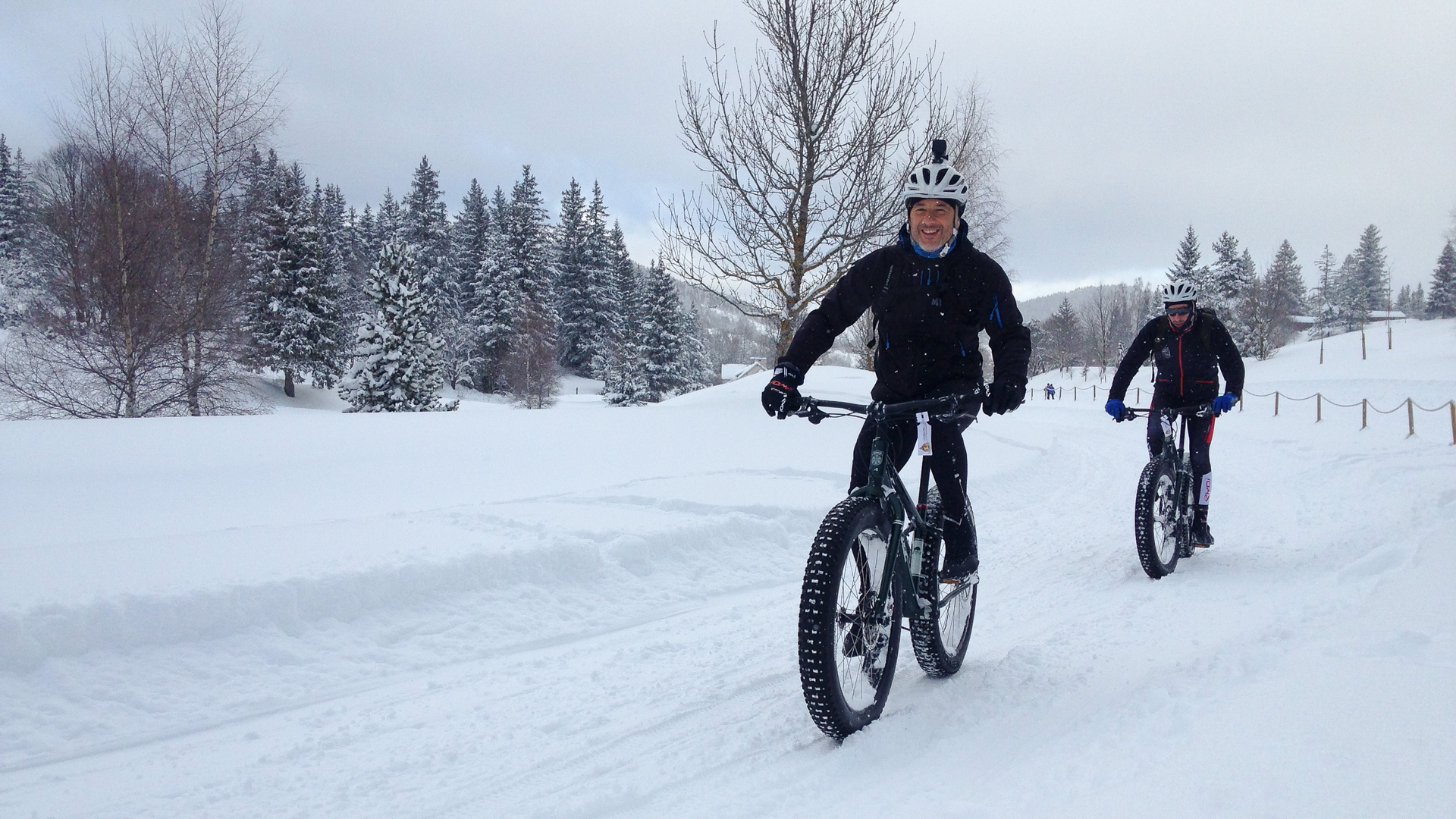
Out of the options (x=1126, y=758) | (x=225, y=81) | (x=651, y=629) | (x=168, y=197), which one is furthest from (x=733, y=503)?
(x=225, y=81)

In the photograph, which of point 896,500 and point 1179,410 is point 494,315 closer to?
point 1179,410

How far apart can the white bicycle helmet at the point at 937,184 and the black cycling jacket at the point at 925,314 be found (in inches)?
5.9

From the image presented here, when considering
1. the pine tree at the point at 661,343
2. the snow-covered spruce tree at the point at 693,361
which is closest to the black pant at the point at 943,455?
the pine tree at the point at 661,343

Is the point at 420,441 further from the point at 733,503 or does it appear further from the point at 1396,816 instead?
the point at 1396,816

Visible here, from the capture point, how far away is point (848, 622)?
263cm

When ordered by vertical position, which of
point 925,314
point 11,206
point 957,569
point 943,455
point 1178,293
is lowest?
point 957,569

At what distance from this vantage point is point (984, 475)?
356 inches

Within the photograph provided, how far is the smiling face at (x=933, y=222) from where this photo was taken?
307 cm

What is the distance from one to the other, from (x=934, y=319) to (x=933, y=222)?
0.42 meters

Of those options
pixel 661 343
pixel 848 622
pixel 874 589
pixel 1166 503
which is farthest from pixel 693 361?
pixel 848 622

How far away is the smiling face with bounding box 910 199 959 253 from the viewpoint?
3.07 metres

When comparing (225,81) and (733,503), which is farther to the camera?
(225,81)

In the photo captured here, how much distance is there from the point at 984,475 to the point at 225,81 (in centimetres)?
1906

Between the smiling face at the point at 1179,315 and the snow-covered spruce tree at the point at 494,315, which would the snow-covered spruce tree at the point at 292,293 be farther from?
the smiling face at the point at 1179,315
